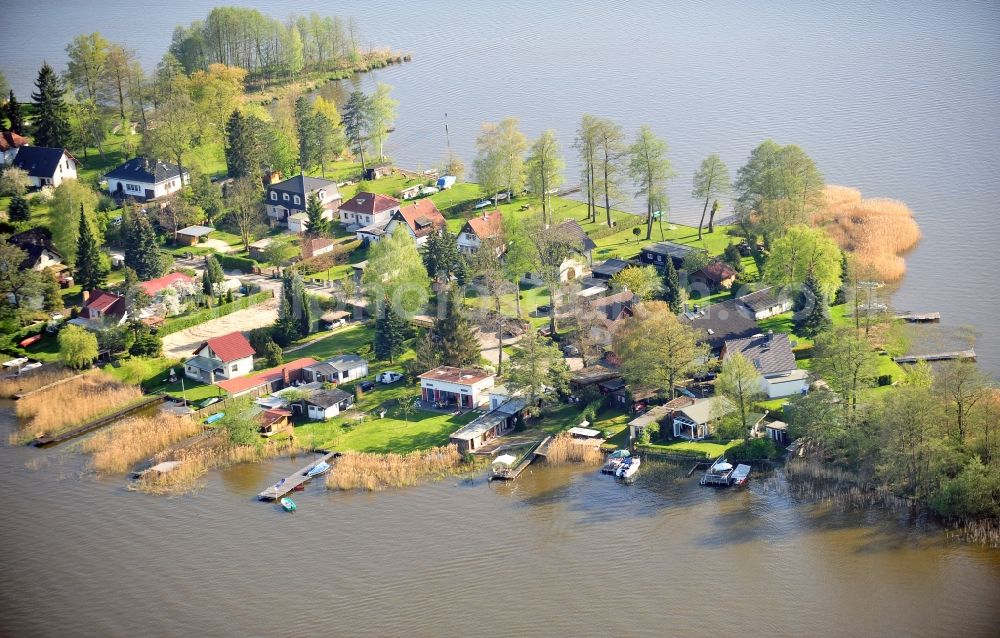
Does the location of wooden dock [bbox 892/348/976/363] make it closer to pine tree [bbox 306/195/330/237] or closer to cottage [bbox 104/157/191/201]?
pine tree [bbox 306/195/330/237]

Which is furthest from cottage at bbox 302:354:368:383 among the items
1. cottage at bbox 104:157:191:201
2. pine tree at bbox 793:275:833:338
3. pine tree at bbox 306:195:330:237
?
cottage at bbox 104:157:191:201

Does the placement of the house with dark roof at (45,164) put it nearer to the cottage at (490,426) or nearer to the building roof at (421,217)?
the building roof at (421,217)

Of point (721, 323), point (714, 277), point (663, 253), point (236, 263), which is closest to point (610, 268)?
point (663, 253)

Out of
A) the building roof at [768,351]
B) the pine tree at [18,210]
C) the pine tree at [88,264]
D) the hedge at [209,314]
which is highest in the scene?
the pine tree at [18,210]

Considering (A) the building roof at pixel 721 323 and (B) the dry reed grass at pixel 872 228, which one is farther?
(B) the dry reed grass at pixel 872 228

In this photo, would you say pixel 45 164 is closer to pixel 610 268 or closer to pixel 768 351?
pixel 610 268

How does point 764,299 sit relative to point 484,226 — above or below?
below

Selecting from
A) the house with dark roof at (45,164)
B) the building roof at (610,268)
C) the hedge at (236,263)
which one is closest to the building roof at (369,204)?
the hedge at (236,263)
